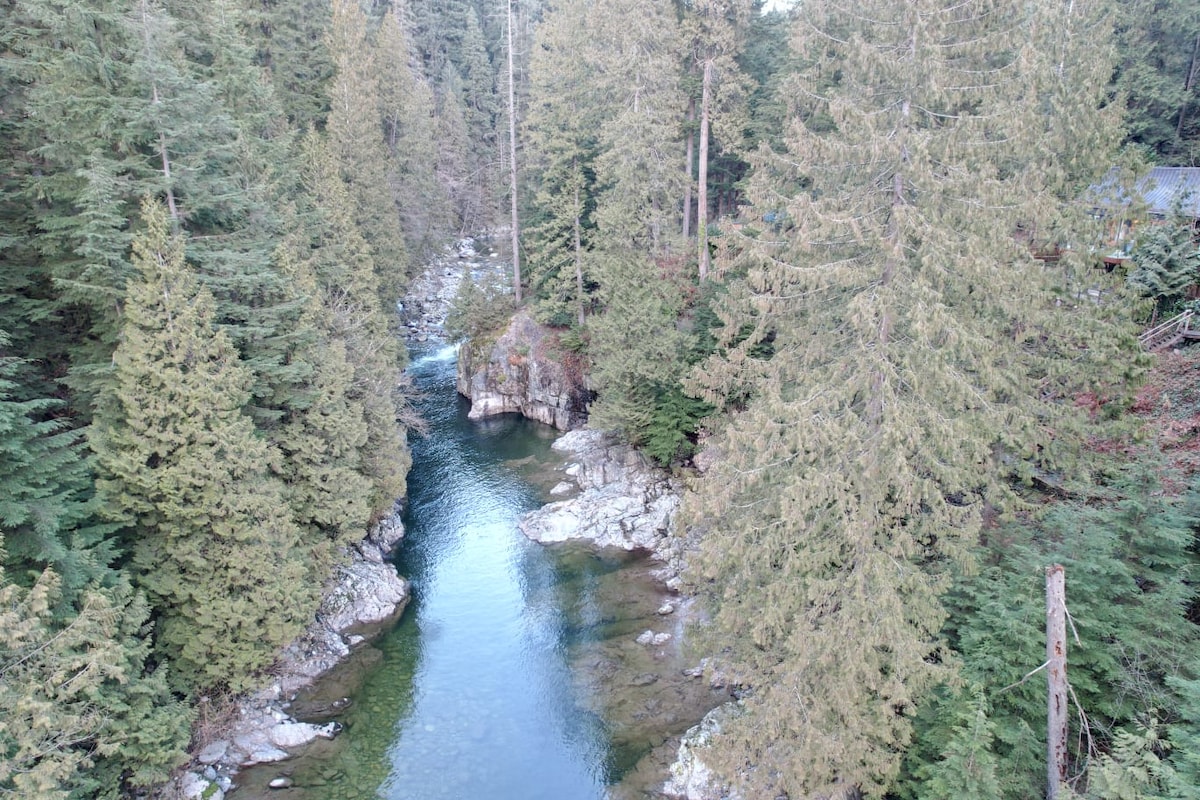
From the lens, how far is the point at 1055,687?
9914 millimetres

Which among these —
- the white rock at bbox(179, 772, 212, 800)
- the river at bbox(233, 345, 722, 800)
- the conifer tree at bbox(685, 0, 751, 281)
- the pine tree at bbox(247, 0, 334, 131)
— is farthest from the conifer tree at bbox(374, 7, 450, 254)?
the white rock at bbox(179, 772, 212, 800)

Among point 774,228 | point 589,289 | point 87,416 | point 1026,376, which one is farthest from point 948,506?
point 589,289

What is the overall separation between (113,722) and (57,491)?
509cm

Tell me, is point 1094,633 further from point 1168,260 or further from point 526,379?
point 526,379

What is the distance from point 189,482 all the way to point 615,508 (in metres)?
15.6

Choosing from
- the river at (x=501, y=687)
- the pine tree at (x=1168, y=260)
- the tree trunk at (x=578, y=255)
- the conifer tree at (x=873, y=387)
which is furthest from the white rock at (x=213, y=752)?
the pine tree at (x=1168, y=260)

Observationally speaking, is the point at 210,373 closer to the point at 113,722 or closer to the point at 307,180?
the point at 113,722

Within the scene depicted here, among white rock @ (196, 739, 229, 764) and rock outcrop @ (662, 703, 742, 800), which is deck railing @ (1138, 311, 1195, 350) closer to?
rock outcrop @ (662, 703, 742, 800)

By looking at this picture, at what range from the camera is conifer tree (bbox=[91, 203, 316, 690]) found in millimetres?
14477

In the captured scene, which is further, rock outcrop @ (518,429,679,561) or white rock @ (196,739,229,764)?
rock outcrop @ (518,429,679,561)

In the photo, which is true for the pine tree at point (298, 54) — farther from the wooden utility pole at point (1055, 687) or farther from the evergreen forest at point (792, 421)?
the wooden utility pole at point (1055, 687)

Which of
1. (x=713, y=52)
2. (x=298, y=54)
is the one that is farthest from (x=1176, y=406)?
(x=298, y=54)

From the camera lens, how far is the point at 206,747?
15.3 metres

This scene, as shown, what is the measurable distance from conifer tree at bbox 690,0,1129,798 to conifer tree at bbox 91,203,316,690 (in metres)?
10.9
